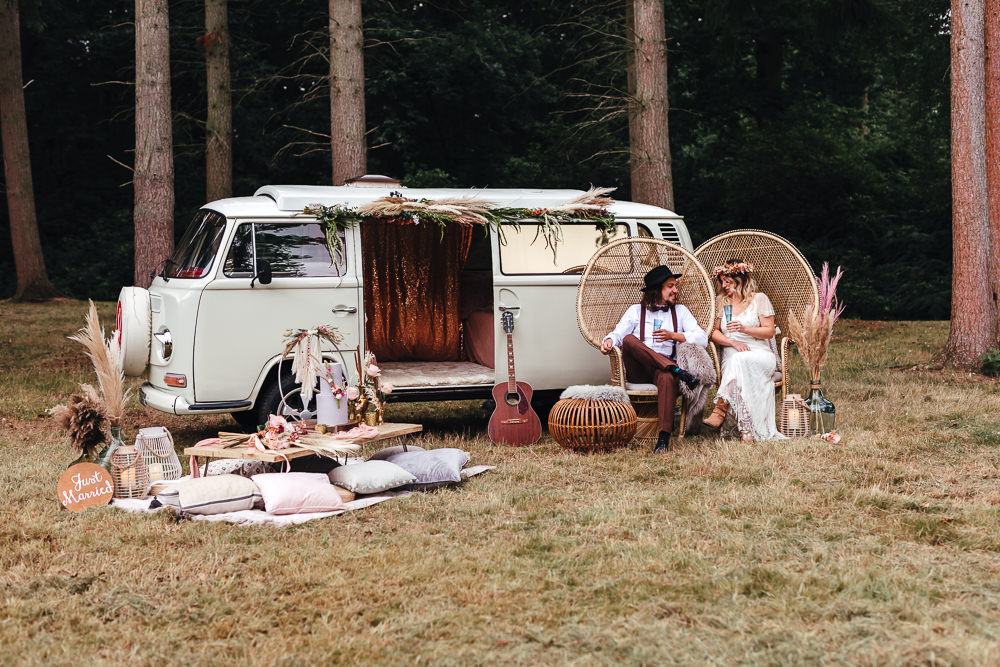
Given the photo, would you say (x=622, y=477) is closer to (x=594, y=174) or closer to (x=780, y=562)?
(x=780, y=562)

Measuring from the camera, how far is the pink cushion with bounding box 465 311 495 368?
9.30 meters

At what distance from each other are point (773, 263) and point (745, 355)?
139 cm

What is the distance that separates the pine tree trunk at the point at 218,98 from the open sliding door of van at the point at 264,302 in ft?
24.2

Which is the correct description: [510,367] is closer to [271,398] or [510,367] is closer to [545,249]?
[545,249]

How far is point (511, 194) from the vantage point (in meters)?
8.86

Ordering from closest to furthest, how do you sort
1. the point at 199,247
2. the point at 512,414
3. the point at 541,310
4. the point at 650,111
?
the point at 199,247, the point at 512,414, the point at 541,310, the point at 650,111

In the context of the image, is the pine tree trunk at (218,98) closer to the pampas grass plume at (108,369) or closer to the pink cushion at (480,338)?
the pink cushion at (480,338)

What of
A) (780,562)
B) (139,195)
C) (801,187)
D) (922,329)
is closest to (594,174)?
(801,187)

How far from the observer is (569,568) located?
495cm

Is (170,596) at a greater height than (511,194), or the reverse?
(511,194)

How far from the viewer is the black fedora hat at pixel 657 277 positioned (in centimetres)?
831

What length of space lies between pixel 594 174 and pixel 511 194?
13.0 meters

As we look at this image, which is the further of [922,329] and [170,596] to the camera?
[922,329]

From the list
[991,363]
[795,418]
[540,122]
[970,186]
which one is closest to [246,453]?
[795,418]
